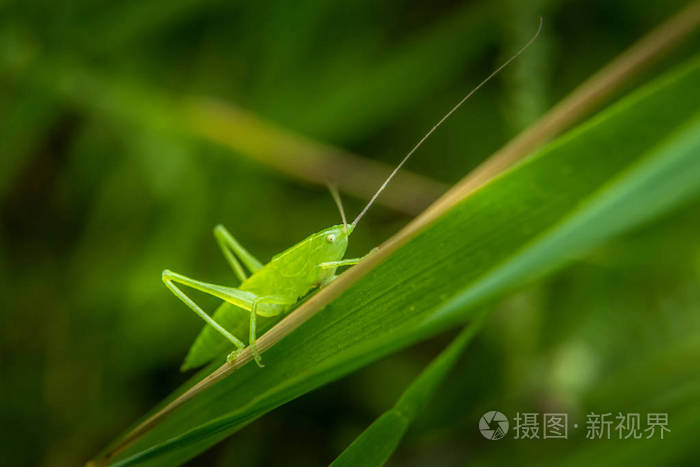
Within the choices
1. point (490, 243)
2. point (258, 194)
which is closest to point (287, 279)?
point (490, 243)

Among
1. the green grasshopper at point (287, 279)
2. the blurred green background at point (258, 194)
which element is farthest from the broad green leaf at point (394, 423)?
the blurred green background at point (258, 194)

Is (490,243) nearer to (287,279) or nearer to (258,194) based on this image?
(287,279)

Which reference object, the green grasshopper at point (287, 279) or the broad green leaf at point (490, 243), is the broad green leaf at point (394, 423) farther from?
the green grasshopper at point (287, 279)

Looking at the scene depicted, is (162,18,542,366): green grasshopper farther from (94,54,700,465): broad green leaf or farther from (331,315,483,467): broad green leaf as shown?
(331,315,483,467): broad green leaf

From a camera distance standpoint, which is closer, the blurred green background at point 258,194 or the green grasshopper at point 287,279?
the green grasshopper at point 287,279

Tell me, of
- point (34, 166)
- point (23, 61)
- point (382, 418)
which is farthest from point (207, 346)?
point (34, 166)

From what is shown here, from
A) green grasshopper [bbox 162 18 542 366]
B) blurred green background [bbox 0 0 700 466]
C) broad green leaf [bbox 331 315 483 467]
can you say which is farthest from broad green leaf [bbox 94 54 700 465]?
blurred green background [bbox 0 0 700 466]
